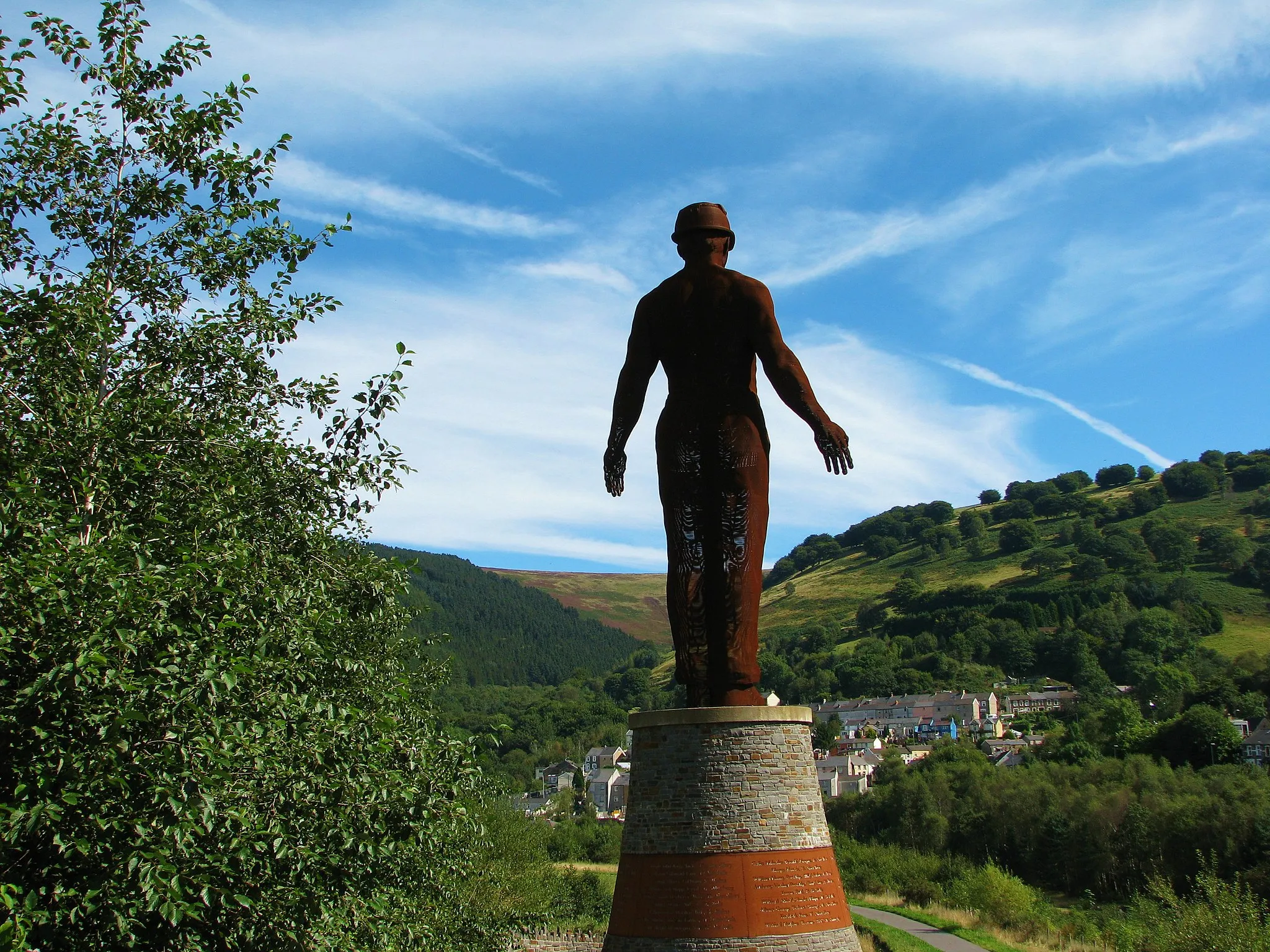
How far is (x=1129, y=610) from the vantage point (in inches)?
5418

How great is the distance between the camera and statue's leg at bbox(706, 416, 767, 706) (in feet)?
35.5

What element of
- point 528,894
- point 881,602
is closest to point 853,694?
point 881,602

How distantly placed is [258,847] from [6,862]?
5.62ft

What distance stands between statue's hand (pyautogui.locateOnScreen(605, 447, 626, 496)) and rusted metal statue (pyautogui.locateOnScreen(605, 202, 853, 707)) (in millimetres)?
731

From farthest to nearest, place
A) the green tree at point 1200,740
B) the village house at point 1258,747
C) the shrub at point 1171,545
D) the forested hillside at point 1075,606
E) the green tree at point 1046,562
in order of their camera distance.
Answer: the green tree at point 1046,562 < the shrub at point 1171,545 < the forested hillside at point 1075,606 < the green tree at point 1200,740 < the village house at point 1258,747

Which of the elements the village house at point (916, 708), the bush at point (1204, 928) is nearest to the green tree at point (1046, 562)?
the village house at point (916, 708)

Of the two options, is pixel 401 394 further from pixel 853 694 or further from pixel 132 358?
pixel 853 694

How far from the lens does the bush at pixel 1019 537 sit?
180m

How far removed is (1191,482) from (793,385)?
19393 cm

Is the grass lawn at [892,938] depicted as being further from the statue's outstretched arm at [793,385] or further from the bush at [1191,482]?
the bush at [1191,482]

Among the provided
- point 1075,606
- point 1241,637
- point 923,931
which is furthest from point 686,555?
point 1075,606

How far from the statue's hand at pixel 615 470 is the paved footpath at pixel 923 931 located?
32556 mm

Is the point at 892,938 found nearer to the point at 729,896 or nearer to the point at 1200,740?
the point at 729,896

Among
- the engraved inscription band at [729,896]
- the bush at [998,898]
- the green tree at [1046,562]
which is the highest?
the green tree at [1046,562]
